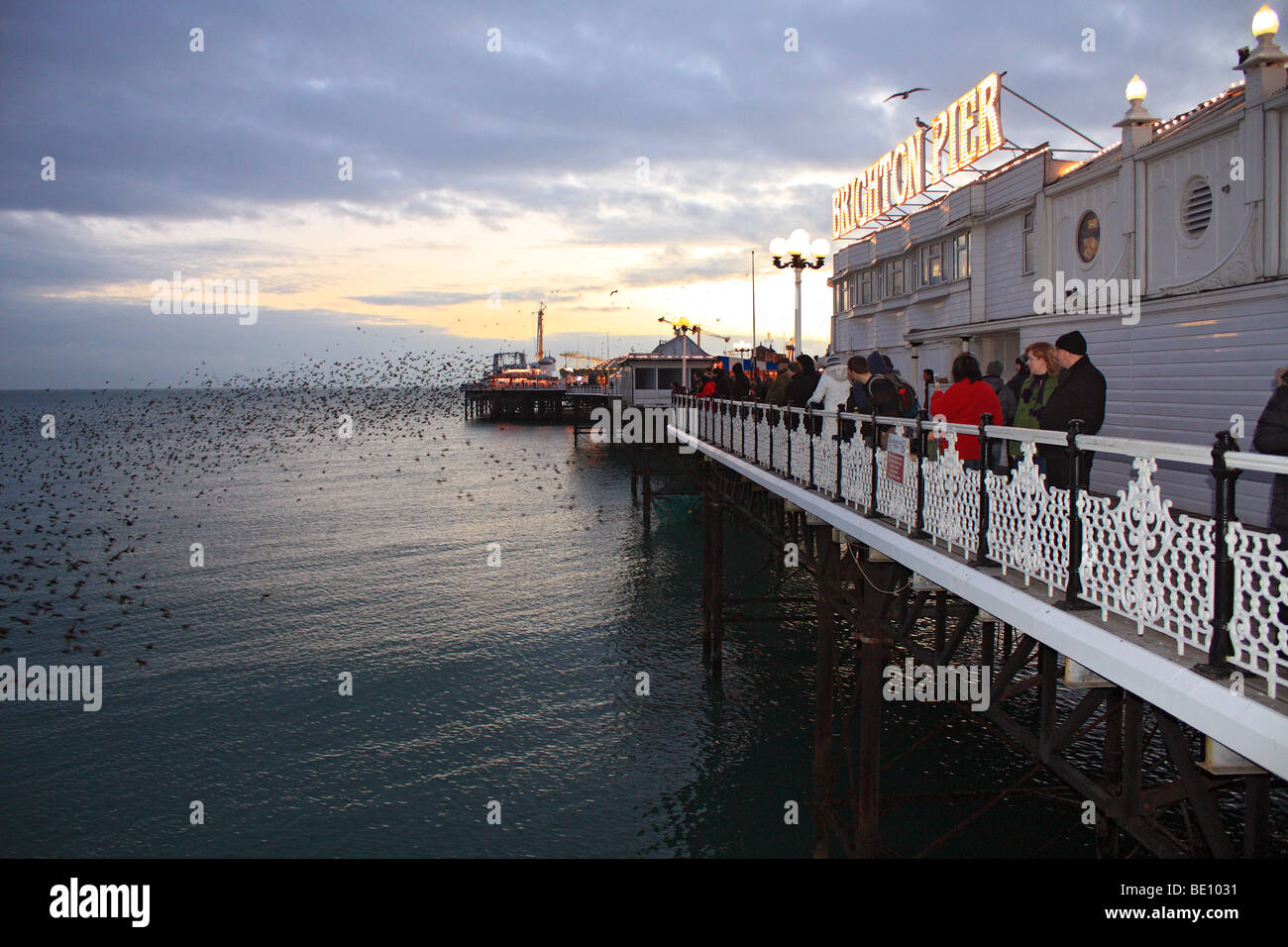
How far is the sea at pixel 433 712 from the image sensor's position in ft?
38.6

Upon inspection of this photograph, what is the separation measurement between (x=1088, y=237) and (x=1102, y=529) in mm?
13486

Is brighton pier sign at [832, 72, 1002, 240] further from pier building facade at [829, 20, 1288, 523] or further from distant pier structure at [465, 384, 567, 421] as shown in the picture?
distant pier structure at [465, 384, 567, 421]

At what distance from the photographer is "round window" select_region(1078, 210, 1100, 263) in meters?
15.6

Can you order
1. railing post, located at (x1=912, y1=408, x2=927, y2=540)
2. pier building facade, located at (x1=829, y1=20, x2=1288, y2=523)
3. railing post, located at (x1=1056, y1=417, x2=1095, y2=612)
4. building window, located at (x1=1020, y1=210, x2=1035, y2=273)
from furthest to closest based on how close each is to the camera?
building window, located at (x1=1020, y1=210, x2=1035, y2=273), pier building facade, located at (x1=829, y1=20, x2=1288, y2=523), railing post, located at (x1=912, y1=408, x2=927, y2=540), railing post, located at (x1=1056, y1=417, x2=1095, y2=612)

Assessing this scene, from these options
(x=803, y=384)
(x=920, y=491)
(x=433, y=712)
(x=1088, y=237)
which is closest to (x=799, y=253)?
(x=803, y=384)

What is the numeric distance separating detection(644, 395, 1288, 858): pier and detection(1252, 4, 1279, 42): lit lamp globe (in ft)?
23.7

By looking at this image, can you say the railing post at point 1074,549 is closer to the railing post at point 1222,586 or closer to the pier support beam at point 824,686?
the railing post at point 1222,586

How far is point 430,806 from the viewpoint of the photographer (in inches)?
490

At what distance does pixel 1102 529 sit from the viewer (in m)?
4.72

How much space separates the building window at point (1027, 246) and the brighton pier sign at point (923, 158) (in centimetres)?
262

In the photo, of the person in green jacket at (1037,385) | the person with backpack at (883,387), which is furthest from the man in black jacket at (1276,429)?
the person with backpack at (883,387)

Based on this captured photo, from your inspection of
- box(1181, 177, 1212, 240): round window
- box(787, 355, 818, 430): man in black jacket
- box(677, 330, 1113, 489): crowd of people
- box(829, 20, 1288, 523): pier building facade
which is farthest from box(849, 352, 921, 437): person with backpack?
box(1181, 177, 1212, 240): round window
